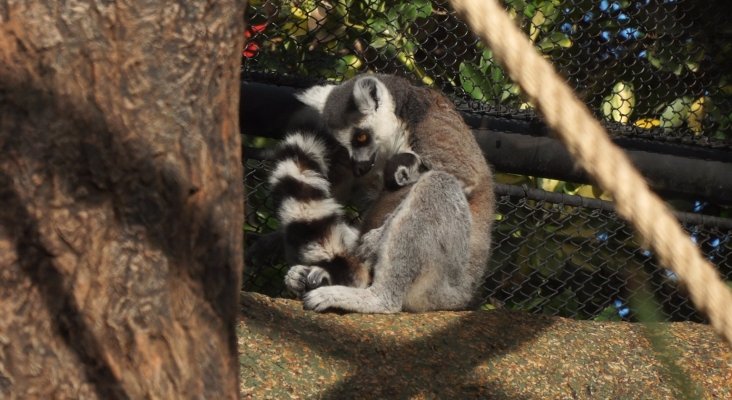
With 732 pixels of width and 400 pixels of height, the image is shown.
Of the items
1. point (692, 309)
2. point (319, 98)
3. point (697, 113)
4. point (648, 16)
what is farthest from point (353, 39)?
point (692, 309)

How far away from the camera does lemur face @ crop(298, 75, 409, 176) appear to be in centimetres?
463

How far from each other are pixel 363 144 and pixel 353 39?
84cm

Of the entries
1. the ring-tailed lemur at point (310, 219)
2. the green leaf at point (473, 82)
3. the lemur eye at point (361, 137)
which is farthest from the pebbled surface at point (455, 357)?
the green leaf at point (473, 82)

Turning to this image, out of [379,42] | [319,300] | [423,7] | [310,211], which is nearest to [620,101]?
[423,7]

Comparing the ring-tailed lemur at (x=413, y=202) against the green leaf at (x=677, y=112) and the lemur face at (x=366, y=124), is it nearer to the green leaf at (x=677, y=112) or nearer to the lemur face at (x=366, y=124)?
the lemur face at (x=366, y=124)

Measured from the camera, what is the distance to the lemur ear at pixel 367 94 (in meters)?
4.63

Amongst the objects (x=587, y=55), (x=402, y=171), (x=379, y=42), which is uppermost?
(x=587, y=55)

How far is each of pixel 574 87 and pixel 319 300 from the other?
220 cm

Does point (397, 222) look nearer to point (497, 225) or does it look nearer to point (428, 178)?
point (428, 178)

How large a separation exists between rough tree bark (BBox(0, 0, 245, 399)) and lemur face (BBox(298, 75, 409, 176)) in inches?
111

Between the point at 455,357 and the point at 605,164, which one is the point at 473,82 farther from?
the point at 605,164

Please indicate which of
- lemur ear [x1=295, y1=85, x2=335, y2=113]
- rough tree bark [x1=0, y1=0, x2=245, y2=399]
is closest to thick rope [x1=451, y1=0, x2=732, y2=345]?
rough tree bark [x1=0, y1=0, x2=245, y2=399]

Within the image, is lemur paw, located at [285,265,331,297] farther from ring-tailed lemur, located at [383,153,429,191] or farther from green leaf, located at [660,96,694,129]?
green leaf, located at [660,96,694,129]

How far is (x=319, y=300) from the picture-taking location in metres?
4.03
